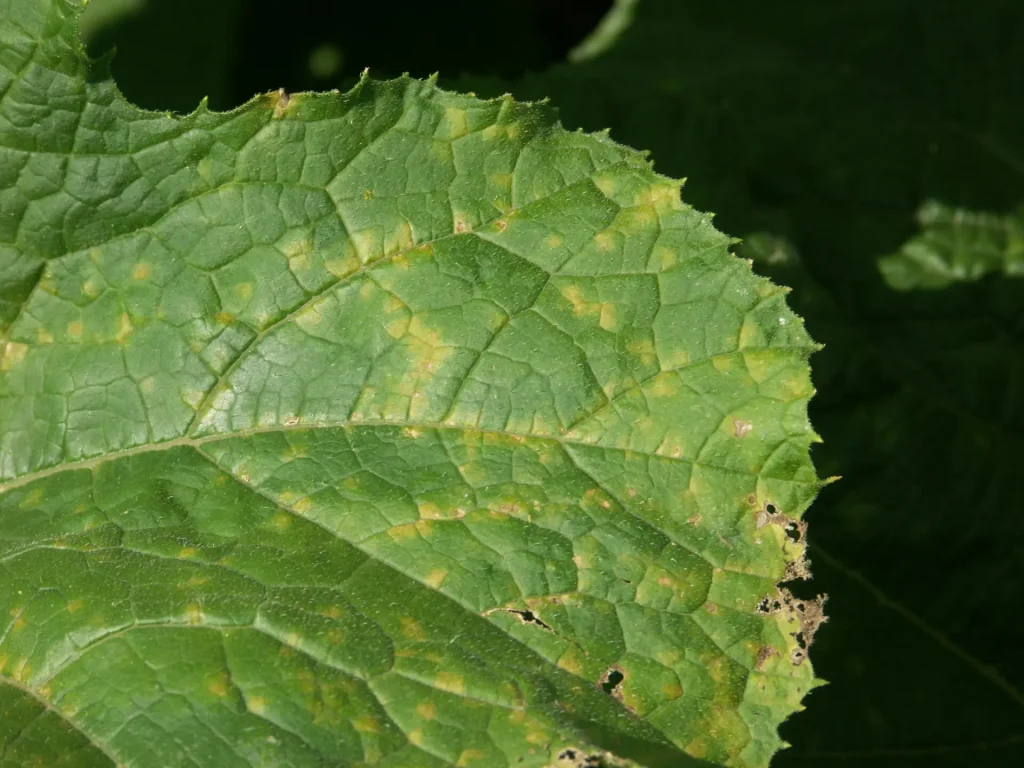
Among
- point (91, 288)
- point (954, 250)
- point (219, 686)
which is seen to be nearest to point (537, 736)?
point (219, 686)

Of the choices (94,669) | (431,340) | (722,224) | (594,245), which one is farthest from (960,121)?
(94,669)

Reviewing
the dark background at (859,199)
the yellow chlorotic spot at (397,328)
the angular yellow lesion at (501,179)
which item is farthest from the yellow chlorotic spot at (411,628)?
the dark background at (859,199)

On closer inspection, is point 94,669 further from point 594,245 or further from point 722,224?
point 722,224

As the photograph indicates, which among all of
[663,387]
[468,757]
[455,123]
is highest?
[455,123]

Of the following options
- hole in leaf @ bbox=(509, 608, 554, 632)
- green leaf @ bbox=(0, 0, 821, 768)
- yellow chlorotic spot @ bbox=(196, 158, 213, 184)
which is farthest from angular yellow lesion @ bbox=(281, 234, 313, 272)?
hole in leaf @ bbox=(509, 608, 554, 632)

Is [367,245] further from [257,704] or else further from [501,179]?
[257,704]

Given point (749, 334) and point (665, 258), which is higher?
point (665, 258)
